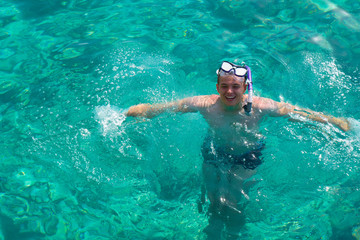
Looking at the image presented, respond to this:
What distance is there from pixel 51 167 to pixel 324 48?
5.22 m

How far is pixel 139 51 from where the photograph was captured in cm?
680

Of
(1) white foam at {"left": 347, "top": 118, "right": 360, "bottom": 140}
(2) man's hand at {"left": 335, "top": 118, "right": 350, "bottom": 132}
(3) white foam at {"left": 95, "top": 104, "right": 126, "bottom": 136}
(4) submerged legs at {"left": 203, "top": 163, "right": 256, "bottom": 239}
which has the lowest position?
(4) submerged legs at {"left": 203, "top": 163, "right": 256, "bottom": 239}

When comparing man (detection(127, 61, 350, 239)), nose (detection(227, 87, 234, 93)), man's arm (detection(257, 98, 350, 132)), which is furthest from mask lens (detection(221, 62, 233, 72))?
man's arm (detection(257, 98, 350, 132))

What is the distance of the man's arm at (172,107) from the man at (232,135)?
0.04ft

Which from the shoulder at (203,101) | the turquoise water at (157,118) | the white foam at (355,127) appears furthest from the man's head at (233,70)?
the white foam at (355,127)

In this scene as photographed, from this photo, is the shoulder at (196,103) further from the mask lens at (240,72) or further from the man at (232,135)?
the mask lens at (240,72)

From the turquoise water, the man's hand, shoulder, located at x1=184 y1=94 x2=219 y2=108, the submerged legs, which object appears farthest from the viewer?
shoulder, located at x1=184 y1=94 x2=219 y2=108

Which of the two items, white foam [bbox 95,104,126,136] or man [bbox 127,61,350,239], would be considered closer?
man [bbox 127,61,350,239]

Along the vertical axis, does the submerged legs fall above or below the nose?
below

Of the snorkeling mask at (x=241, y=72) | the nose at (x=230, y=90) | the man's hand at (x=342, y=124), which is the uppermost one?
the snorkeling mask at (x=241, y=72)

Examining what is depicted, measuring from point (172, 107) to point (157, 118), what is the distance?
476mm

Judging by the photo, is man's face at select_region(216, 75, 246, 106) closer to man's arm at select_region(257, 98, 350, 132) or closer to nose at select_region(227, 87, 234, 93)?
nose at select_region(227, 87, 234, 93)

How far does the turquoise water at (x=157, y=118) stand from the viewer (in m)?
4.23

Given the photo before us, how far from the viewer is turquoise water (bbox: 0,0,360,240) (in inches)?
166
